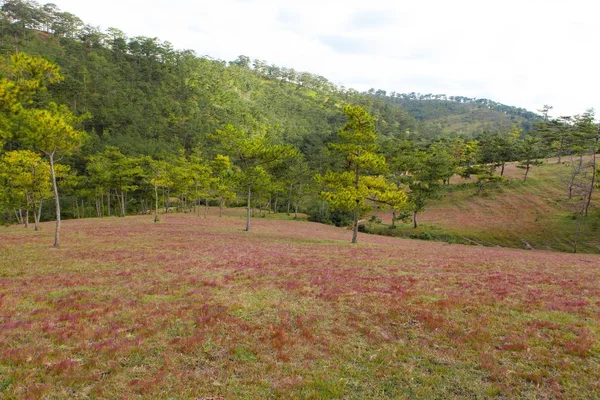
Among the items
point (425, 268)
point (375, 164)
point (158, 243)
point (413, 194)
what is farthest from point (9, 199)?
point (413, 194)

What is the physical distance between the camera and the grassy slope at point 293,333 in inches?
288

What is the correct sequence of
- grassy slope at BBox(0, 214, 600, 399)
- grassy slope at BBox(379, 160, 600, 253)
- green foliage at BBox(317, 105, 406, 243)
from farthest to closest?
grassy slope at BBox(379, 160, 600, 253) → green foliage at BBox(317, 105, 406, 243) → grassy slope at BBox(0, 214, 600, 399)

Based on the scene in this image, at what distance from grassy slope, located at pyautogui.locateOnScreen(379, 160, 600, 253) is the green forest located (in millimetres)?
2836

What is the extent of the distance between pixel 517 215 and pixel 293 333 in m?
66.9

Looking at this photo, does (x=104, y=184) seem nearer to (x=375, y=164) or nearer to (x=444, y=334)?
(x=375, y=164)

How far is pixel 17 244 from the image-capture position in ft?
84.2

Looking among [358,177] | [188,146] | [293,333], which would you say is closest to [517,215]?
[358,177]

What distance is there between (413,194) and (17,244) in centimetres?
5752

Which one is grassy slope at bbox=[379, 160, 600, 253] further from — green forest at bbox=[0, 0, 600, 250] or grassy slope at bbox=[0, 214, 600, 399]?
grassy slope at bbox=[0, 214, 600, 399]

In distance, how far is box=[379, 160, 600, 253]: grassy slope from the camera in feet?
165

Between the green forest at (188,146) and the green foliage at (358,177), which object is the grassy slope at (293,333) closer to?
the green forest at (188,146)

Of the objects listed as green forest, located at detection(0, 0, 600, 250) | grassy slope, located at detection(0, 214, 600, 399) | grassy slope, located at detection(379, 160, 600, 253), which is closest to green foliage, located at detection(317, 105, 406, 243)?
green forest, located at detection(0, 0, 600, 250)

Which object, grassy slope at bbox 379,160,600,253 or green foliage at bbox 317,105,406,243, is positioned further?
grassy slope at bbox 379,160,600,253

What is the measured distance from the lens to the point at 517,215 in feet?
202
